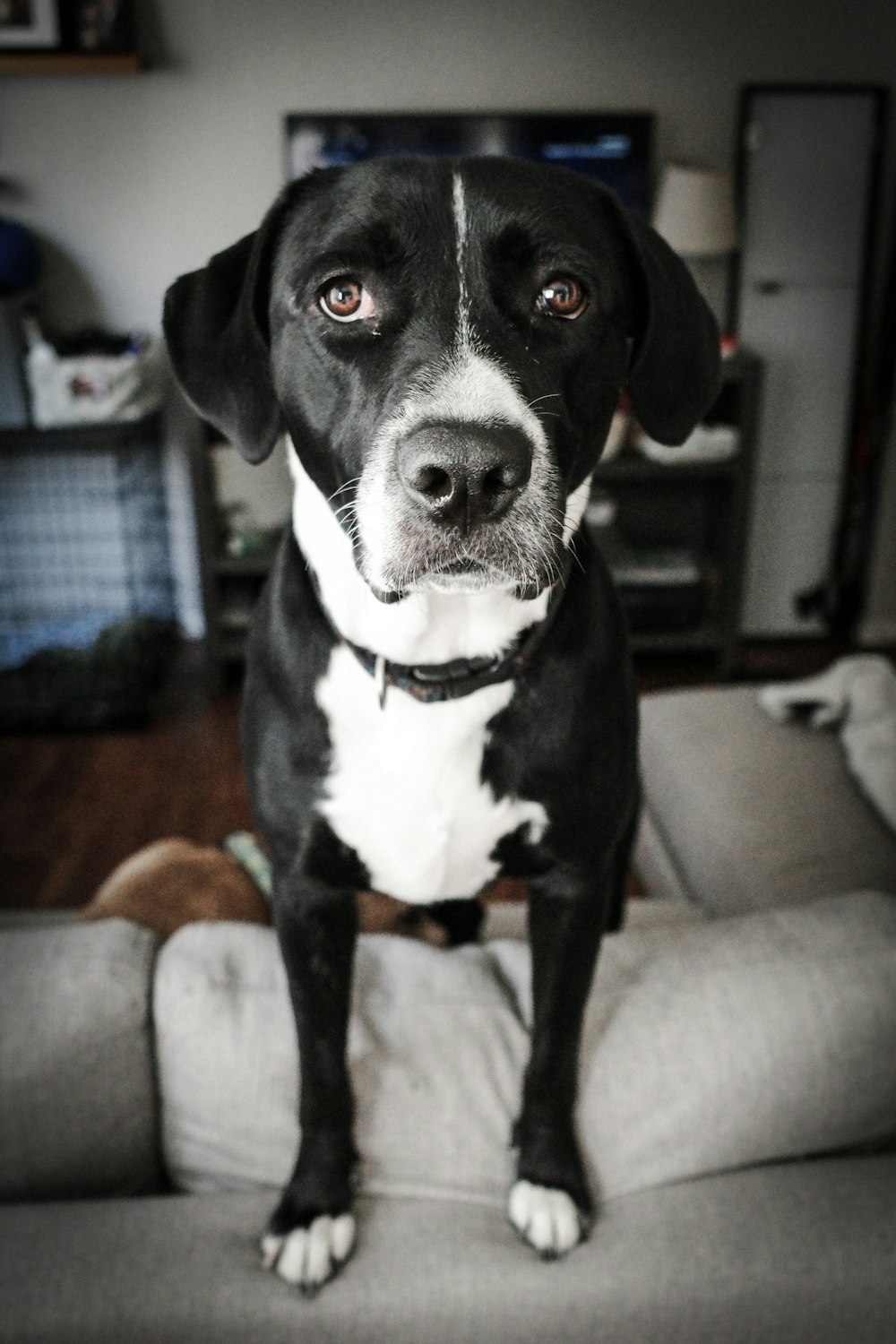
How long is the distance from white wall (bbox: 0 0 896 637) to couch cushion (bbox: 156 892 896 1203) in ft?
9.79

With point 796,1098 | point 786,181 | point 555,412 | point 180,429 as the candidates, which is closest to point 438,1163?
point 796,1098

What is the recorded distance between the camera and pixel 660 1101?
3.43 ft

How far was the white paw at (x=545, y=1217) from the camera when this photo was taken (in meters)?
0.98

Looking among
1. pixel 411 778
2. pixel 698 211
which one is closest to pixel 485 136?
pixel 698 211

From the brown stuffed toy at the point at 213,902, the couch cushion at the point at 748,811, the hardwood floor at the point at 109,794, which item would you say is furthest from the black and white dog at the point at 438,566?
the hardwood floor at the point at 109,794

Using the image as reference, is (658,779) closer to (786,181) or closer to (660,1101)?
(660,1101)

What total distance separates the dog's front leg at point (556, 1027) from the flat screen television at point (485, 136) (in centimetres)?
283

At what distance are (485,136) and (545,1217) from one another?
3.17 m

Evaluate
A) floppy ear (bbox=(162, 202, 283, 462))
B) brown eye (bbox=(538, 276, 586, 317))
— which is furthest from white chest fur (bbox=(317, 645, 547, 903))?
brown eye (bbox=(538, 276, 586, 317))

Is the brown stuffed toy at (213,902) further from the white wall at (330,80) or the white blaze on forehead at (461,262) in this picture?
the white wall at (330,80)

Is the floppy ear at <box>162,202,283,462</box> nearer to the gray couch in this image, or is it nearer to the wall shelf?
the gray couch

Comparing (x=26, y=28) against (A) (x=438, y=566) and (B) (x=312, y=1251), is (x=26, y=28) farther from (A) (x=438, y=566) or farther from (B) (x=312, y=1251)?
(B) (x=312, y=1251)

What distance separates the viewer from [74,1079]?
1.00 meters

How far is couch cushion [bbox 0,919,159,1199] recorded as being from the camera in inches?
38.9
